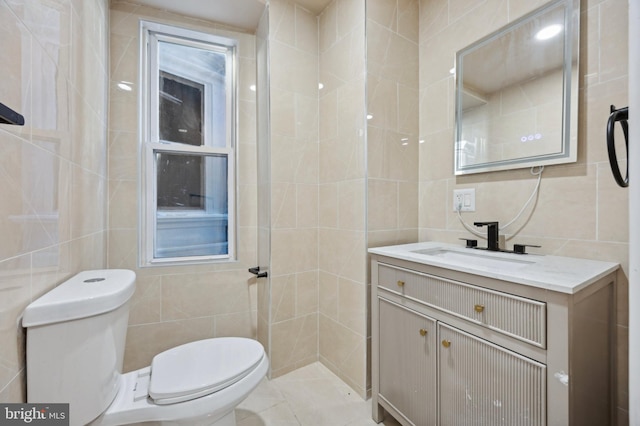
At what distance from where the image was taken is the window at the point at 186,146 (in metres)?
1.76

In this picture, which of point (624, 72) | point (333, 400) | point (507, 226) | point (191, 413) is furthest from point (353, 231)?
point (624, 72)

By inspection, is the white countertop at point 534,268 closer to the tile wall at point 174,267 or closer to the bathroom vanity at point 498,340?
the bathroom vanity at point 498,340

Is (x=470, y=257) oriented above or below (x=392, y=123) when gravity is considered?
below

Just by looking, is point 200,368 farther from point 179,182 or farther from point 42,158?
point 179,182

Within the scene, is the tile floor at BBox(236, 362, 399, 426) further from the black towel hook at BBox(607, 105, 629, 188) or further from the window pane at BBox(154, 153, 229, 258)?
the black towel hook at BBox(607, 105, 629, 188)

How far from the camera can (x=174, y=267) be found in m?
1.77

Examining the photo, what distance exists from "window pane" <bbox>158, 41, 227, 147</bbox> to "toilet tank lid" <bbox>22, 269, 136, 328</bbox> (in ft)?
3.71

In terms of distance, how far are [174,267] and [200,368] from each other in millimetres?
812

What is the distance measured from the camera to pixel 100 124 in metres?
1.48

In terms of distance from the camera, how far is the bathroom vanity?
793 millimetres

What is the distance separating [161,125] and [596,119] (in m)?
2.28

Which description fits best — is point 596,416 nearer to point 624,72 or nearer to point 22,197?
point 624,72

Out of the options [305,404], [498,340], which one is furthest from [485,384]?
[305,404]

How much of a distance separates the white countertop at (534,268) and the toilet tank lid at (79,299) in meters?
1.09
